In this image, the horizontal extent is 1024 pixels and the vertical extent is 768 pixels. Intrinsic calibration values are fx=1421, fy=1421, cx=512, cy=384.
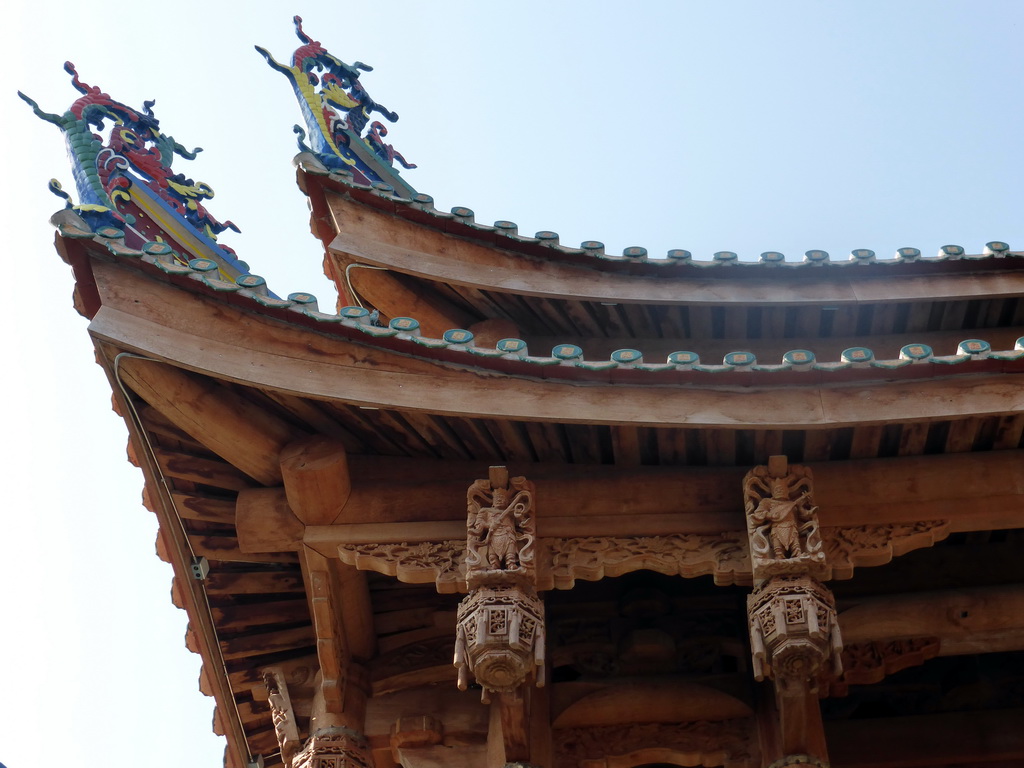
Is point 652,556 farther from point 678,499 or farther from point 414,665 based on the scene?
point 414,665

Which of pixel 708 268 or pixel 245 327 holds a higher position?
pixel 708 268

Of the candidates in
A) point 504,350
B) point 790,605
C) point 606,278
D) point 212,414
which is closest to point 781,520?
point 790,605

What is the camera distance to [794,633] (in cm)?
621

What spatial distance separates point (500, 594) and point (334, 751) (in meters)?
1.53

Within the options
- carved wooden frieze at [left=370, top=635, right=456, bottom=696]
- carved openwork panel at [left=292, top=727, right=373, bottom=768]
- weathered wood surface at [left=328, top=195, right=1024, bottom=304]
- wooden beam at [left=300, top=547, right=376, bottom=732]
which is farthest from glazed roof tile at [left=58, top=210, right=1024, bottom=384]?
weathered wood surface at [left=328, top=195, right=1024, bottom=304]

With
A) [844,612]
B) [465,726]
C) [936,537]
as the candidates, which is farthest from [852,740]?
[465,726]

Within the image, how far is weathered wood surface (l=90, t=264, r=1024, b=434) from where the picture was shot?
675cm

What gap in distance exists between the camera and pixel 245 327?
23.5ft

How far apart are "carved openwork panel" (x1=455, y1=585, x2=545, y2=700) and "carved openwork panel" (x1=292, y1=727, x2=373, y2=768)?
1322 millimetres

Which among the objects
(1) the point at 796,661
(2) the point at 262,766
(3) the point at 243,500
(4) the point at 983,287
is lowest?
(1) the point at 796,661

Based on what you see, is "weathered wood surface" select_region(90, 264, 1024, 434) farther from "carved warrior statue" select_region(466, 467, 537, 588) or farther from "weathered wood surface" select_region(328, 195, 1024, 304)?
"weathered wood surface" select_region(328, 195, 1024, 304)

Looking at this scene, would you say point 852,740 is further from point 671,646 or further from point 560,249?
point 560,249

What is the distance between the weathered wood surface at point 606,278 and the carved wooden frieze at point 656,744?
299 centimetres

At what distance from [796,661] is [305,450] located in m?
2.65
